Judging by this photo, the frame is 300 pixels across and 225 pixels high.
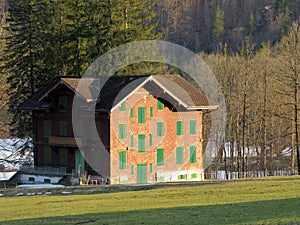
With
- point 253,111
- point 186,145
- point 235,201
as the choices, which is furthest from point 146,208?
point 253,111

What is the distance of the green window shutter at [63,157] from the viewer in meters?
52.5

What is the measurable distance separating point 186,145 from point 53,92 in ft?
36.6

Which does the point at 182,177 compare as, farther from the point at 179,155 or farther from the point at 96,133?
the point at 96,133

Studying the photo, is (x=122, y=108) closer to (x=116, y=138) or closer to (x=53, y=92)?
(x=116, y=138)

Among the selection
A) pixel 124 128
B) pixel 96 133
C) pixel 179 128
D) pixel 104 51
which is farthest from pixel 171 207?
pixel 104 51

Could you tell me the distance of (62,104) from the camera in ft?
176

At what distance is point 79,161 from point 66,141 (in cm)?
181

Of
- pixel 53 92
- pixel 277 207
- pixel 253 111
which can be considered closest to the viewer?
pixel 277 207

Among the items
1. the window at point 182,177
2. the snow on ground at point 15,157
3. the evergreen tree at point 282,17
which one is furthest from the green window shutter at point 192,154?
the evergreen tree at point 282,17

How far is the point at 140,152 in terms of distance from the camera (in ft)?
169

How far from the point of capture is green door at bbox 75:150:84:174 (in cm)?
5100

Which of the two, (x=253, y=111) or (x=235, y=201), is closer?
(x=235, y=201)

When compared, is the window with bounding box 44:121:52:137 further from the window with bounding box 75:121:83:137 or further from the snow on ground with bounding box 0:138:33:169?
the snow on ground with bounding box 0:138:33:169

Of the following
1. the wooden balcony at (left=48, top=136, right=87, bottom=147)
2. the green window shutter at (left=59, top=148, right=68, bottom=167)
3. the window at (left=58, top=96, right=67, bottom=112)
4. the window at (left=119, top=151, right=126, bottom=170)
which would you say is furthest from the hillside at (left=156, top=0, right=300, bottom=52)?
the window at (left=119, top=151, right=126, bottom=170)
